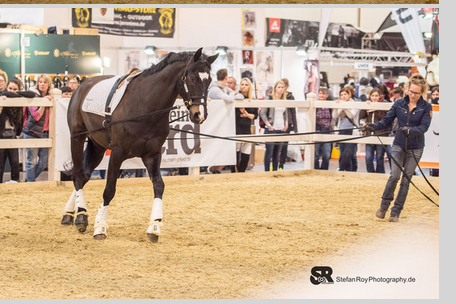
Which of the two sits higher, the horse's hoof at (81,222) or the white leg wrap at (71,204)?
the white leg wrap at (71,204)

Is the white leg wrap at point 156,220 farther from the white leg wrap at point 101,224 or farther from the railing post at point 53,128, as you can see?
the railing post at point 53,128

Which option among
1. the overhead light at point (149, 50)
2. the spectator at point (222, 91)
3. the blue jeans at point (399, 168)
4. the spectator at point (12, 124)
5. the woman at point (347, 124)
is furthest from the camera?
the overhead light at point (149, 50)

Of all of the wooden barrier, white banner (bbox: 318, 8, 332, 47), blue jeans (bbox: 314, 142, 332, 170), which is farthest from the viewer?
white banner (bbox: 318, 8, 332, 47)

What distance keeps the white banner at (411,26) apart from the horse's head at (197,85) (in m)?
12.9

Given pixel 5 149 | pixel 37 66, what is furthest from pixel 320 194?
pixel 37 66

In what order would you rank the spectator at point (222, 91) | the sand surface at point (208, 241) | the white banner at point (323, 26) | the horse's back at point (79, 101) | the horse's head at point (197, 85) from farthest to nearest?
the white banner at point (323, 26)
the spectator at point (222, 91)
the horse's back at point (79, 101)
the horse's head at point (197, 85)
the sand surface at point (208, 241)

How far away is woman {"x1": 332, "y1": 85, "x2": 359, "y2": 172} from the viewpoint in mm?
12016

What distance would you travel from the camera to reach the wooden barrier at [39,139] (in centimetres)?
968

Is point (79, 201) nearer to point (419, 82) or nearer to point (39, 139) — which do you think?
point (39, 139)

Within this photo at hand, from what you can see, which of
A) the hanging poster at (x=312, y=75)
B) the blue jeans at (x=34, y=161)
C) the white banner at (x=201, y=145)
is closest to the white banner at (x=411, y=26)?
the hanging poster at (x=312, y=75)

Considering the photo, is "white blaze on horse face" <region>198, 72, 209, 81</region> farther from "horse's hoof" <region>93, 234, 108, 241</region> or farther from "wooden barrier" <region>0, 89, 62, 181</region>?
"wooden barrier" <region>0, 89, 62, 181</region>

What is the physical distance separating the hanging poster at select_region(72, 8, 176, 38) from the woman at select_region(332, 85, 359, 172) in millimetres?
9534

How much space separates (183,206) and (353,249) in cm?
302

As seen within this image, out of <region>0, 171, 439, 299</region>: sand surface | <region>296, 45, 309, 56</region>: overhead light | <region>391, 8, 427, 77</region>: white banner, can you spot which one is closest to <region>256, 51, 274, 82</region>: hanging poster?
<region>296, 45, 309, 56</region>: overhead light
